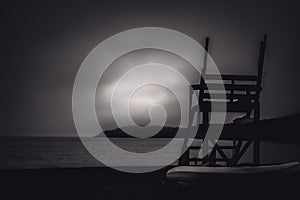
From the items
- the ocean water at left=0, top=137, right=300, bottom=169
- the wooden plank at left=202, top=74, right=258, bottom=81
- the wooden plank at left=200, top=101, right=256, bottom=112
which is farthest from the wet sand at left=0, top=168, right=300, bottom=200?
the ocean water at left=0, top=137, right=300, bottom=169

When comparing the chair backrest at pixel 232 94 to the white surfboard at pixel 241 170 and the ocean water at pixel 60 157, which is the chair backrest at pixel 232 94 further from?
the ocean water at pixel 60 157

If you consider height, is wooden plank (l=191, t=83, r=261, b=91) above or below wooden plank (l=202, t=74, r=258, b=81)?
below

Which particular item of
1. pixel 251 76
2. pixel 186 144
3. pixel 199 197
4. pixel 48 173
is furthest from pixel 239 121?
pixel 48 173

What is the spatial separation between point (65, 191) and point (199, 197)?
17.7ft

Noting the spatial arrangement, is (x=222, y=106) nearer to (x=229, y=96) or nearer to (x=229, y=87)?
(x=229, y=96)

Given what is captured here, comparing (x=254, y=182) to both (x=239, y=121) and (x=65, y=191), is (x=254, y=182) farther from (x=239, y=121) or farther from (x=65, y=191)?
(x=65, y=191)

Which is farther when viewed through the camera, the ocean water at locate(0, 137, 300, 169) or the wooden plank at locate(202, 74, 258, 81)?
the ocean water at locate(0, 137, 300, 169)

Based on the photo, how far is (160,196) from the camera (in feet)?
26.8

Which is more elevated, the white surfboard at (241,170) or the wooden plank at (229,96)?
the wooden plank at (229,96)

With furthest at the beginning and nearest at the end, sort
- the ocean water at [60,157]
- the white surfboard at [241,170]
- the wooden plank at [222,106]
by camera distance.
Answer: the ocean water at [60,157], the wooden plank at [222,106], the white surfboard at [241,170]

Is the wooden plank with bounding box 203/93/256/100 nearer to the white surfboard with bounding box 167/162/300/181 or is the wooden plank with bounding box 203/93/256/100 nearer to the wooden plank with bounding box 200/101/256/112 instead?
the wooden plank with bounding box 200/101/256/112

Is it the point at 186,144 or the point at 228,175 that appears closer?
the point at 228,175

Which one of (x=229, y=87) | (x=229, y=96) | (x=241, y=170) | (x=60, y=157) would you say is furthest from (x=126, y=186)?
(x=60, y=157)

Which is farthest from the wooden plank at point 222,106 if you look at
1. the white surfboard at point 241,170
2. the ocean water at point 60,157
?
the ocean water at point 60,157
